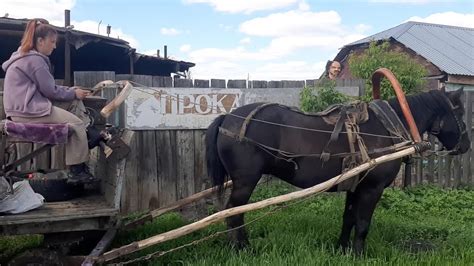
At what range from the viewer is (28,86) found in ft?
13.3

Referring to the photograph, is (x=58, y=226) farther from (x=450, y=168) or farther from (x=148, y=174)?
(x=450, y=168)

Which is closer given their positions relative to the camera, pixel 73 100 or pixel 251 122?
pixel 73 100

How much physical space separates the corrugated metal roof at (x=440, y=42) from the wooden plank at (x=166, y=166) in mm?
10360

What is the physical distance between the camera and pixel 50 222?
4.06 m

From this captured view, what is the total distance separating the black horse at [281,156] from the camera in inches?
198

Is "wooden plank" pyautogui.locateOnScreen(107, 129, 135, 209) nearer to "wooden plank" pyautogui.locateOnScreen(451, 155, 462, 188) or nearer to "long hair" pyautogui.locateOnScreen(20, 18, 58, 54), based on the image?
"long hair" pyautogui.locateOnScreen(20, 18, 58, 54)

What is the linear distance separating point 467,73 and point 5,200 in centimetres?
1644

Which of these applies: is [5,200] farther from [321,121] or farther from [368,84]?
[368,84]

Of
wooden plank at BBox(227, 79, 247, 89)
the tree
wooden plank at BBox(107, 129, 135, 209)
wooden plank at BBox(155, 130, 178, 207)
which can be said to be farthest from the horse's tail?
the tree

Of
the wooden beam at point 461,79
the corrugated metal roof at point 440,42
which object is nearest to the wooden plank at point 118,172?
the corrugated metal roof at point 440,42

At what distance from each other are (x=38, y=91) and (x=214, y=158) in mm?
1875

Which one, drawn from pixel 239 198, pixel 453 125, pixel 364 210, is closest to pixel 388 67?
pixel 453 125

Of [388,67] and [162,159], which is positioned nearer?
[162,159]

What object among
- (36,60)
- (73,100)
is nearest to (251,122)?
(73,100)
